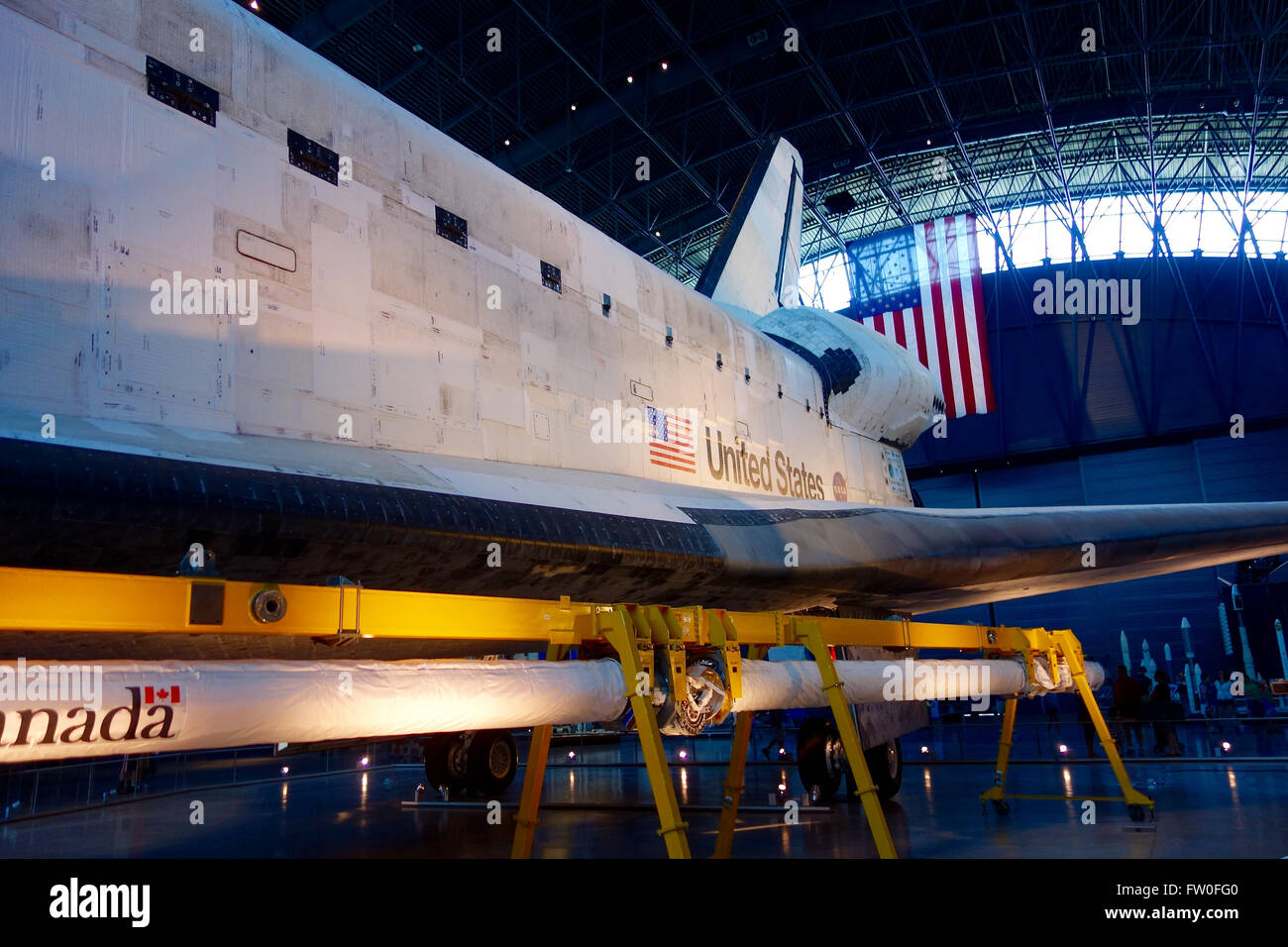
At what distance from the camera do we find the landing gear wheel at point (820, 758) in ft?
23.9

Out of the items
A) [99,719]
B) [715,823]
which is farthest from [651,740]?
[715,823]

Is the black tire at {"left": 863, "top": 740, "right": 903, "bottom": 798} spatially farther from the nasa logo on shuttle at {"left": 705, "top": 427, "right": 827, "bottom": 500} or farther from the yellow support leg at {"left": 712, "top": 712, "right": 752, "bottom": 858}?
the yellow support leg at {"left": 712, "top": 712, "right": 752, "bottom": 858}

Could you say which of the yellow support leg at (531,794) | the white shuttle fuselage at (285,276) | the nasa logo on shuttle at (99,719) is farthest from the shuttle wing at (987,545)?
the nasa logo on shuttle at (99,719)

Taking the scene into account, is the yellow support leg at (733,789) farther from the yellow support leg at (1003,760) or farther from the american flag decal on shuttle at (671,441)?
the yellow support leg at (1003,760)

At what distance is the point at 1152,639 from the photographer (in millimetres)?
22312

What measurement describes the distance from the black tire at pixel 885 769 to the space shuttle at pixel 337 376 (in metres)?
1.65

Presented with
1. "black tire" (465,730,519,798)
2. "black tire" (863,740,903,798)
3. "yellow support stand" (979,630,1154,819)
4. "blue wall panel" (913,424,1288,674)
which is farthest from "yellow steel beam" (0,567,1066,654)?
"blue wall panel" (913,424,1288,674)

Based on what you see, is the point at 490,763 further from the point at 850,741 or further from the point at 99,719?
the point at 99,719

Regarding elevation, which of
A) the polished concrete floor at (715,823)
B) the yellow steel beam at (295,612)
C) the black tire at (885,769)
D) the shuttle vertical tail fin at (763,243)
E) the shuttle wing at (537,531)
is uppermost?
the shuttle vertical tail fin at (763,243)

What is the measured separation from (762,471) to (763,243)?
12.2 feet
